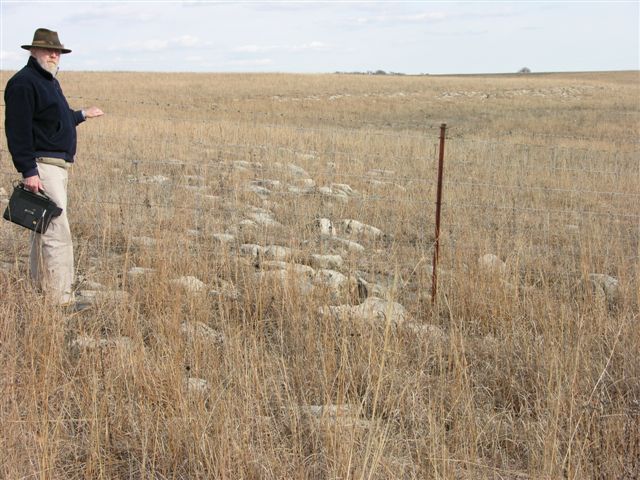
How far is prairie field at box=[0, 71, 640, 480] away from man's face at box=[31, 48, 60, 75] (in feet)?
4.98

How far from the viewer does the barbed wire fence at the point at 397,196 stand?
22.1ft

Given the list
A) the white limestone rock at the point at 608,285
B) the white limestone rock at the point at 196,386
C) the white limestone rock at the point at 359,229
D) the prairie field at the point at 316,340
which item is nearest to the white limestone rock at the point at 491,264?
the prairie field at the point at 316,340

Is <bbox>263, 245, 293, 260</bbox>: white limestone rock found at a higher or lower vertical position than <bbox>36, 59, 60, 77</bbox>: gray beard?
lower

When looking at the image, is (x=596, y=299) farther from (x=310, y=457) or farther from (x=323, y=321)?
(x=310, y=457)

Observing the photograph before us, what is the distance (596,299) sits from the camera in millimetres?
4586

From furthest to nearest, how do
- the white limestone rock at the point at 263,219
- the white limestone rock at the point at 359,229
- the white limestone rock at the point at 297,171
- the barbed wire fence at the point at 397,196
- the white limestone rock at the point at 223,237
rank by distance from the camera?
1. the white limestone rock at the point at 297,171
2. the white limestone rock at the point at 263,219
3. the white limestone rock at the point at 359,229
4. the barbed wire fence at the point at 397,196
5. the white limestone rock at the point at 223,237

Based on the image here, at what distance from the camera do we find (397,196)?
9.18m

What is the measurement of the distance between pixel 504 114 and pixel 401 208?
1968 centimetres

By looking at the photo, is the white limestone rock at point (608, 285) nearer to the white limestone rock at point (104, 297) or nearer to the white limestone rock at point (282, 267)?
the white limestone rock at point (282, 267)

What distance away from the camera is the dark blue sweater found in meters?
4.58

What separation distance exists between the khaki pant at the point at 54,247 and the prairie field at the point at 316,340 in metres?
0.23

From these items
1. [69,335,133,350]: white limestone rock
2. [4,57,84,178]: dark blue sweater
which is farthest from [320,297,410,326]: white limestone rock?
[4,57,84,178]: dark blue sweater

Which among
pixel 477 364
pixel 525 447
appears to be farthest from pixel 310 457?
pixel 477 364

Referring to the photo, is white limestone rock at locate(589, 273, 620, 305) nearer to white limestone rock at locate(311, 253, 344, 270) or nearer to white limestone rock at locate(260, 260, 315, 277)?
white limestone rock at locate(311, 253, 344, 270)
